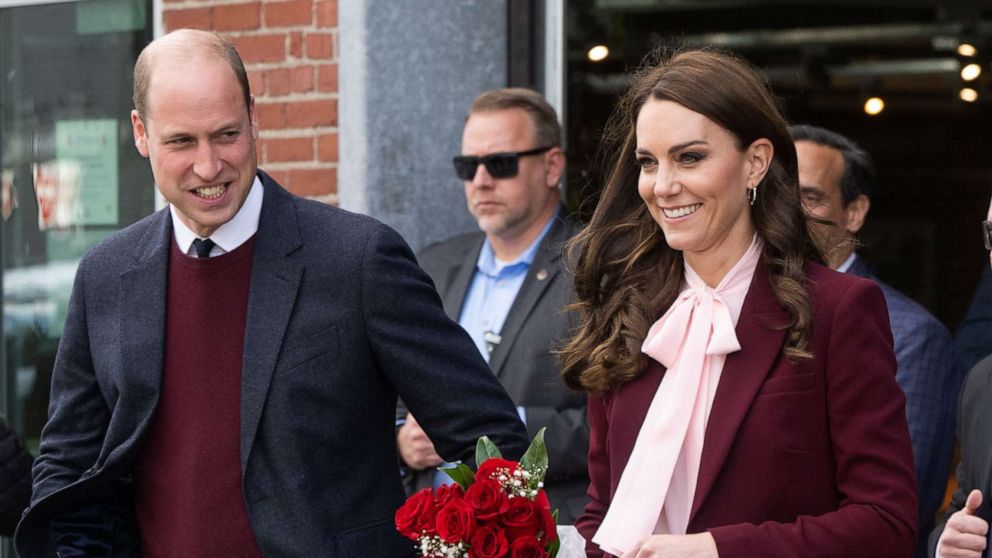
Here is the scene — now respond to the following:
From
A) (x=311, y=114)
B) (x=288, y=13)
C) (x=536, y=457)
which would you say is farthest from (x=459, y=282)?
(x=536, y=457)

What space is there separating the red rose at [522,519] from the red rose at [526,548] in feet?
0.05

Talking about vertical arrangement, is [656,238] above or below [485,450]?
above

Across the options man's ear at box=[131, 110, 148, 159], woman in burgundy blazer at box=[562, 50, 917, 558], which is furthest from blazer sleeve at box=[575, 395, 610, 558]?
man's ear at box=[131, 110, 148, 159]

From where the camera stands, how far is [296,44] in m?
5.42

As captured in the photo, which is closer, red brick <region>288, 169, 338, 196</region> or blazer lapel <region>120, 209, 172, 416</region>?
blazer lapel <region>120, 209, 172, 416</region>

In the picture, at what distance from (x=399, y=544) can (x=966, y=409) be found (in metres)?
1.43

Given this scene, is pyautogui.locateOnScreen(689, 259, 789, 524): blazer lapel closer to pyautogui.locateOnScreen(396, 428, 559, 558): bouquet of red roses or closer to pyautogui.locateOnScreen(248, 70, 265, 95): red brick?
pyautogui.locateOnScreen(396, 428, 559, 558): bouquet of red roses

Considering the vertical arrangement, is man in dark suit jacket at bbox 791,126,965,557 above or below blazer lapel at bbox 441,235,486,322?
below

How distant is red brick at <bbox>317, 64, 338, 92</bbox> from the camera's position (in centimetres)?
536

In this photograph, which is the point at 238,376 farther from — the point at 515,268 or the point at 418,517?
the point at 515,268

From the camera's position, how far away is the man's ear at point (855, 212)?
4.89m

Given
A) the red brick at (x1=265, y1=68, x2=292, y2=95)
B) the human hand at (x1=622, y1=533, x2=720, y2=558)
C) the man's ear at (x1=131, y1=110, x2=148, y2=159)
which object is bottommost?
the human hand at (x1=622, y1=533, x2=720, y2=558)

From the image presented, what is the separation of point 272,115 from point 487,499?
311 centimetres

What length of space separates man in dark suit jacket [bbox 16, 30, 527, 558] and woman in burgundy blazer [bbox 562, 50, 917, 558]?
0.30 metres
